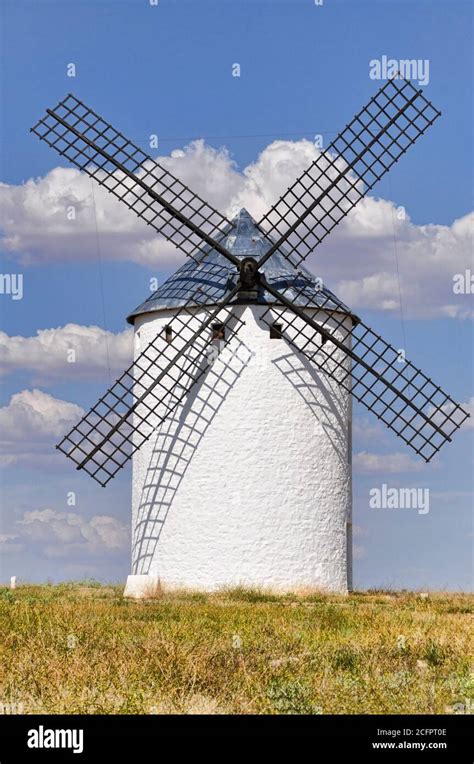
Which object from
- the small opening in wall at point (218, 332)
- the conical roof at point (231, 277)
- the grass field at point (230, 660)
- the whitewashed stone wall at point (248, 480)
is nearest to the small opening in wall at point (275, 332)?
the whitewashed stone wall at point (248, 480)

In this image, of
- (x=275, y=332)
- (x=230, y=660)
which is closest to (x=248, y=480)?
(x=275, y=332)

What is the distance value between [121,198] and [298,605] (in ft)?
26.5

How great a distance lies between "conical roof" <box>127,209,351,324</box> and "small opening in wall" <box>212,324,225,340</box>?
0.44 metres

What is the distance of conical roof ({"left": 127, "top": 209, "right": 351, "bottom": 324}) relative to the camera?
2169 cm

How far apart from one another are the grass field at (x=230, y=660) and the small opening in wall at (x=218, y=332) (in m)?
5.83

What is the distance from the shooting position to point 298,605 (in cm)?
1884

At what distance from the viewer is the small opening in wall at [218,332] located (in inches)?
845

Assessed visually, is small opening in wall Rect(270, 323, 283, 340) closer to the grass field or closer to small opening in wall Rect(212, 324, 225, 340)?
small opening in wall Rect(212, 324, 225, 340)

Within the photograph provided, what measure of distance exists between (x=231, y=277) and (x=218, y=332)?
1.05 meters

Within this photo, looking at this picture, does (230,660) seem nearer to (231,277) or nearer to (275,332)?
(275,332)

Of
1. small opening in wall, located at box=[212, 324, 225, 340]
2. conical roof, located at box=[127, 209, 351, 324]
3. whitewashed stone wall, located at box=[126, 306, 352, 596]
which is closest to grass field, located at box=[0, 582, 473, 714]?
whitewashed stone wall, located at box=[126, 306, 352, 596]
